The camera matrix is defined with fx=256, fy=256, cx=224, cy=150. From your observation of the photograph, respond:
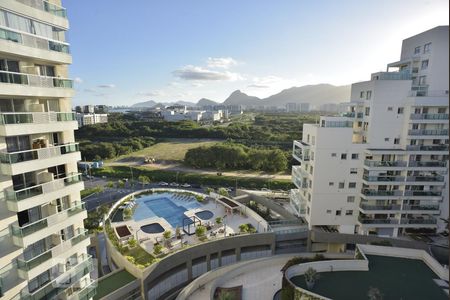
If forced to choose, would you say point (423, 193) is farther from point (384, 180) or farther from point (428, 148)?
Result: point (428, 148)

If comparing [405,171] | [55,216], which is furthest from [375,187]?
[55,216]

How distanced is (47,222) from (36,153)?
3.55 metres

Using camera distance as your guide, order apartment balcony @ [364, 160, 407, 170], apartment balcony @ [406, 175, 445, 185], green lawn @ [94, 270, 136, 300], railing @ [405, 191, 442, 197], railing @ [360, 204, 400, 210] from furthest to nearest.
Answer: railing @ [360, 204, 400, 210], railing @ [405, 191, 442, 197], apartment balcony @ [406, 175, 445, 185], apartment balcony @ [364, 160, 407, 170], green lawn @ [94, 270, 136, 300]

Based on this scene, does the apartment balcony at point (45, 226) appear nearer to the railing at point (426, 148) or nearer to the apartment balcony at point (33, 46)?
the apartment balcony at point (33, 46)

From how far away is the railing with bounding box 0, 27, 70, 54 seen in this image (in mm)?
10938

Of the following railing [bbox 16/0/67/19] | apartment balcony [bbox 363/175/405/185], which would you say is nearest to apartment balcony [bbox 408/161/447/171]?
apartment balcony [bbox 363/175/405/185]

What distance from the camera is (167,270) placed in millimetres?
24891

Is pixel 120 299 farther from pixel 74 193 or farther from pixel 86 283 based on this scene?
pixel 74 193

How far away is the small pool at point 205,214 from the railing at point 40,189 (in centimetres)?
2207

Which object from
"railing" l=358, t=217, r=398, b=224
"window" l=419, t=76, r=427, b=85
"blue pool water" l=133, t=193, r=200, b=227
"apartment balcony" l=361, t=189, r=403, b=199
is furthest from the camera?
"blue pool water" l=133, t=193, r=200, b=227

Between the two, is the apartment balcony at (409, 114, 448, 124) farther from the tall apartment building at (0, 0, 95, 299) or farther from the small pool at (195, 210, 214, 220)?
the tall apartment building at (0, 0, 95, 299)

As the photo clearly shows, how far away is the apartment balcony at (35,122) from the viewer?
37.0 feet

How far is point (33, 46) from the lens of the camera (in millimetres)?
12008

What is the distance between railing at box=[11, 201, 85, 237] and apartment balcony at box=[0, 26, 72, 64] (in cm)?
789
